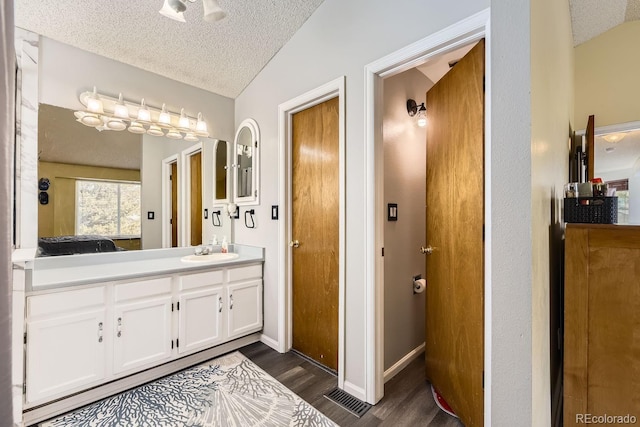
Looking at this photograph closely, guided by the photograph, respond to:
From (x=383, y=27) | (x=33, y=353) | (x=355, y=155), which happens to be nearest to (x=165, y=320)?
(x=33, y=353)

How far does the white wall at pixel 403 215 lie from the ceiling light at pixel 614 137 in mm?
1655

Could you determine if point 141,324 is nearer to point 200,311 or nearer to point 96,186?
point 200,311

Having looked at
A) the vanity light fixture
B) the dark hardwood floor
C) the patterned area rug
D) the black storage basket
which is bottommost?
the dark hardwood floor

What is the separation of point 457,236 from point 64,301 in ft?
7.83

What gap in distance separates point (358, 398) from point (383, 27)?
2416 millimetres

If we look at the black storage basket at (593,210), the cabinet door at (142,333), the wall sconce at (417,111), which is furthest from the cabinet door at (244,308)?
the black storage basket at (593,210)

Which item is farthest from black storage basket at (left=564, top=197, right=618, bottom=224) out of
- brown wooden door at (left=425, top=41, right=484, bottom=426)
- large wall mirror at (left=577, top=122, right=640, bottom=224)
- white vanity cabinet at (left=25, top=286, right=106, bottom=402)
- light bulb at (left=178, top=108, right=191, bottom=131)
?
light bulb at (left=178, top=108, right=191, bottom=131)

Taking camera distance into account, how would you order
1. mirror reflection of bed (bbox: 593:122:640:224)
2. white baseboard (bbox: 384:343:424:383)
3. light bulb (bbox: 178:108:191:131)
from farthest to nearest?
light bulb (bbox: 178:108:191:131) < mirror reflection of bed (bbox: 593:122:640:224) < white baseboard (bbox: 384:343:424:383)

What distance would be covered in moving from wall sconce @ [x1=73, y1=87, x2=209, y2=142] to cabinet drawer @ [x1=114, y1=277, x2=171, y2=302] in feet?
4.37

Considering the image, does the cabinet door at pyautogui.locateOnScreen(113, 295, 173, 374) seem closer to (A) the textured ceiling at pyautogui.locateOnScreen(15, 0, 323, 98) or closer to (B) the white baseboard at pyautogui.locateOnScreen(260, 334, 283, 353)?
(B) the white baseboard at pyautogui.locateOnScreen(260, 334, 283, 353)

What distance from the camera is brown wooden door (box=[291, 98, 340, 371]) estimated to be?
7.04 ft

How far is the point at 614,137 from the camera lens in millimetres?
2461

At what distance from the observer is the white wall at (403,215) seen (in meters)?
2.12

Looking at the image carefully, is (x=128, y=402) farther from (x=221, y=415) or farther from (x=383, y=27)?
(x=383, y=27)
